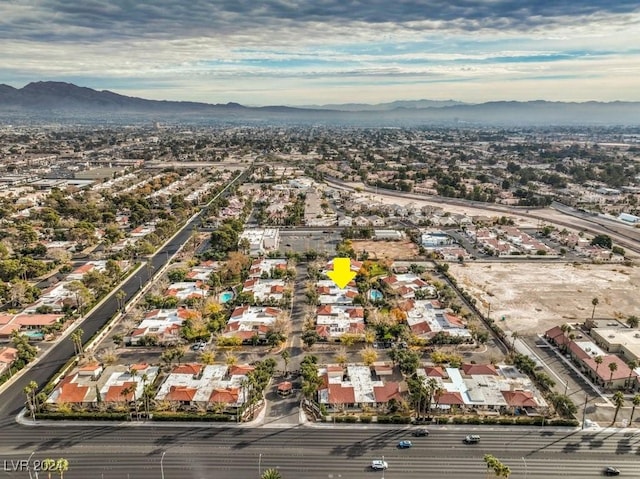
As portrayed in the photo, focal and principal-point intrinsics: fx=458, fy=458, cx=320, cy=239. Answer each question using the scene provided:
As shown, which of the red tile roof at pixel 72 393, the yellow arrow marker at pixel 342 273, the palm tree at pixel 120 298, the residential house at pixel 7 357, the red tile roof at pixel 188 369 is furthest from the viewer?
the yellow arrow marker at pixel 342 273

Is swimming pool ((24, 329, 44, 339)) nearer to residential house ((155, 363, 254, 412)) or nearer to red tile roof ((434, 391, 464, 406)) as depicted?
residential house ((155, 363, 254, 412))

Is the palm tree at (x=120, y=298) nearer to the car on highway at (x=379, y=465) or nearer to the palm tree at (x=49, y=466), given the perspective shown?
the palm tree at (x=49, y=466)

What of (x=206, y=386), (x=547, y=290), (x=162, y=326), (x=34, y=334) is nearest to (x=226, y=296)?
(x=162, y=326)

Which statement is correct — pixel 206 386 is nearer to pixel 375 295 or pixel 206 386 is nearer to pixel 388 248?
pixel 375 295

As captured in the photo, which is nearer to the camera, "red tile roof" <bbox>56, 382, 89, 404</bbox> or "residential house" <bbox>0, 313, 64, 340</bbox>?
"red tile roof" <bbox>56, 382, 89, 404</bbox>

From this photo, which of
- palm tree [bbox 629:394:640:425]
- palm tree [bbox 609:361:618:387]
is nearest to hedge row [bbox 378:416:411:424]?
palm tree [bbox 629:394:640:425]

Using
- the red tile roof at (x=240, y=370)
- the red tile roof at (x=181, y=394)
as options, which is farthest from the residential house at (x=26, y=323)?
the red tile roof at (x=240, y=370)
